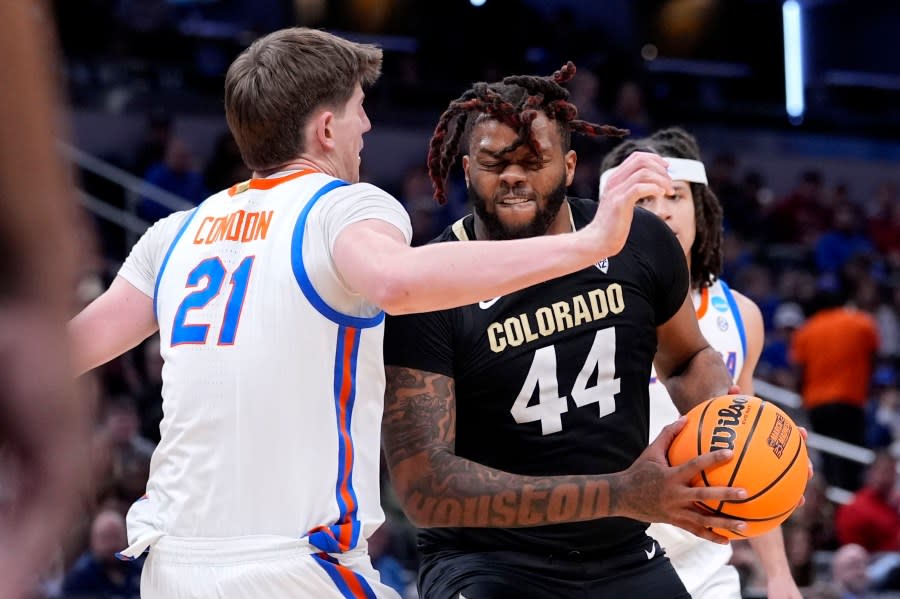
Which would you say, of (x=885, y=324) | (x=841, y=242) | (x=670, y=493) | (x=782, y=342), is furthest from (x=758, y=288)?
(x=670, y=493)

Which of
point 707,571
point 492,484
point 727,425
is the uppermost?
point 727,425

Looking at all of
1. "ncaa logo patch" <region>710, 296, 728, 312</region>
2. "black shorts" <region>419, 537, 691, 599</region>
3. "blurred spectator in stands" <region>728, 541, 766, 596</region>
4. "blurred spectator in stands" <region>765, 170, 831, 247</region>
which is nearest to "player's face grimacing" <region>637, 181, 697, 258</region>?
"ncaa logo patch" <region>710, 296, 728, 312</region>

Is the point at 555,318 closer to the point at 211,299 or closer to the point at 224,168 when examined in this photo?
the point at 211,299

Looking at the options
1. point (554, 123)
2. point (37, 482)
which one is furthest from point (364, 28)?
point (37, 482)

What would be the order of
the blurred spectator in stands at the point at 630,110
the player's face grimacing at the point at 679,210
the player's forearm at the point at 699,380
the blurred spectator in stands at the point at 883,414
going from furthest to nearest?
the blurred spectator in stands at the point at 630,110, the blurred spectator in stands at the point at 883,414, the player's face grimacing at the point at 679,210, the player's forearm at the point at 699,380

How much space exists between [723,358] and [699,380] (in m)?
0.91

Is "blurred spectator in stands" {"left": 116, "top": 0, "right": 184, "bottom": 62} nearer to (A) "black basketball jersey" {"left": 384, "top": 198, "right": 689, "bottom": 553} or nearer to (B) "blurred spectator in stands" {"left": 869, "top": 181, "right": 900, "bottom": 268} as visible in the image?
(B) "blurred spectator in stands" {"left": 869, "top": 181, "right": 900, "bottom": 268}

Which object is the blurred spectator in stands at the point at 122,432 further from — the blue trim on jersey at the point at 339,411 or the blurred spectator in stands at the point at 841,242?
the blurred spectator in stands at the point at 841,242

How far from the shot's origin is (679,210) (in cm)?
502

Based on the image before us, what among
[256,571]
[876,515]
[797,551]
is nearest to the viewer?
[256,571]

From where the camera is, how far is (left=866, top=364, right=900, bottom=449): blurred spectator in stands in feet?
41.5

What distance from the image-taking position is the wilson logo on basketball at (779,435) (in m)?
3.35

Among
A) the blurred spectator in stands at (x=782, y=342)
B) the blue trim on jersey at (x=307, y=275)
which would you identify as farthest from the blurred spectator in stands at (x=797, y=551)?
the blue trim on jersey at (x=307, y=275)

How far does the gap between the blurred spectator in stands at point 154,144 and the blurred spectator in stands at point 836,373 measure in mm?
6186
